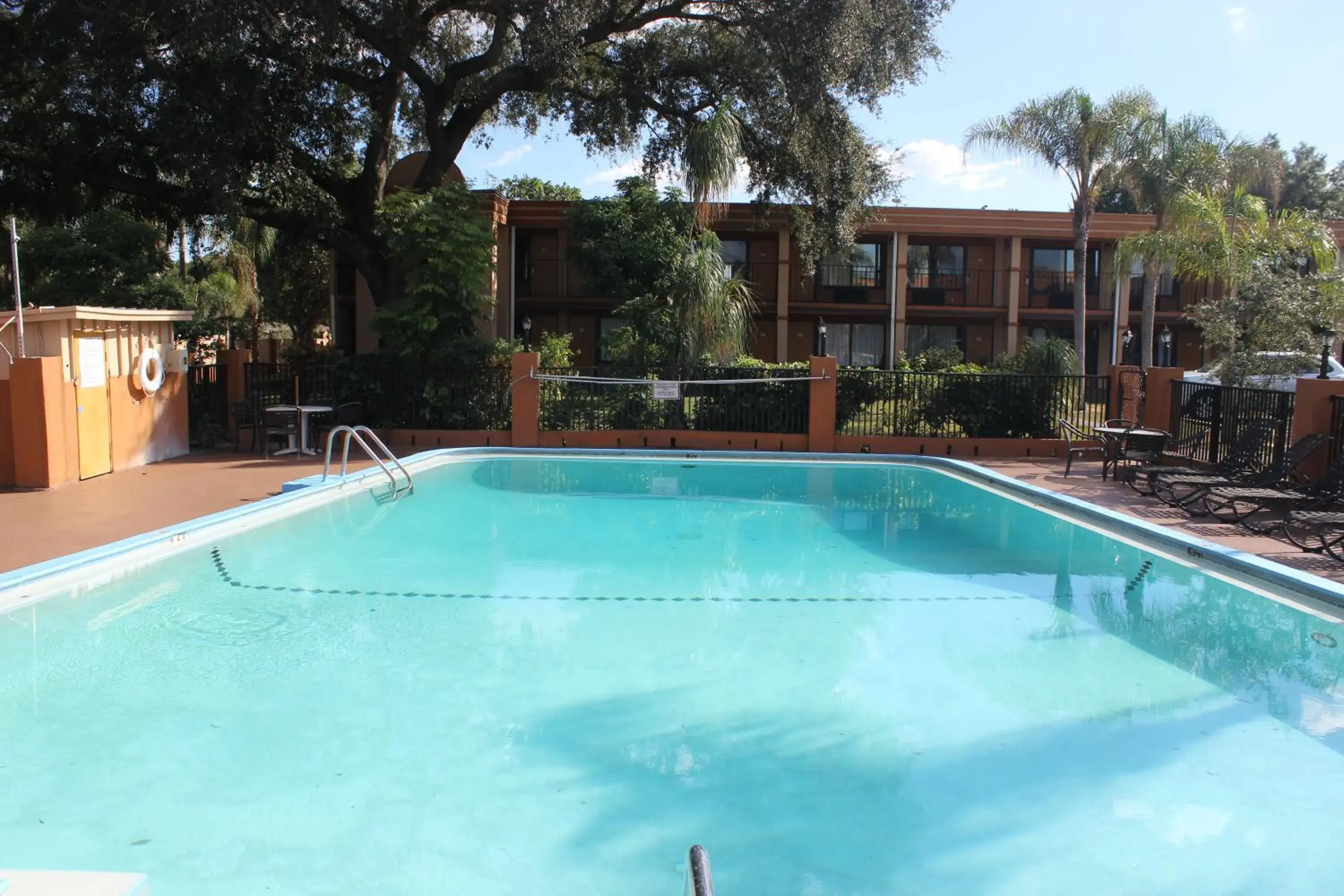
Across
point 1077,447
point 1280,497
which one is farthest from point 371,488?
point 1077,447

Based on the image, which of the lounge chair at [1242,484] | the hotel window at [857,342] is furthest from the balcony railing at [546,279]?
the lounge chair at [1242,484]

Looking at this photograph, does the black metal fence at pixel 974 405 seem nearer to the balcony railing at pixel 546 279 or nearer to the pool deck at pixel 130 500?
the pool deck at pixel 130 500

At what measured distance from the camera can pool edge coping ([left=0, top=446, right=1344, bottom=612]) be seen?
7477 mm

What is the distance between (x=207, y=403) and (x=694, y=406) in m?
8.36

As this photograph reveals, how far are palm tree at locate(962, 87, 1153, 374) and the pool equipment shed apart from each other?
1777 cm

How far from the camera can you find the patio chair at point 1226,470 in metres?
11.7

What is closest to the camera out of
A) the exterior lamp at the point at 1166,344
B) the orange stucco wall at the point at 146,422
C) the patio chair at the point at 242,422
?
the orange stucco wall at the point at 146,422

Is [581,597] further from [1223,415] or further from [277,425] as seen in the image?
[1223,415]

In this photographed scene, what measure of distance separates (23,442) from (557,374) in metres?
8.29

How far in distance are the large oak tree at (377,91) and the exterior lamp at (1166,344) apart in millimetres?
11428

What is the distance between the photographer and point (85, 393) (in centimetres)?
1238

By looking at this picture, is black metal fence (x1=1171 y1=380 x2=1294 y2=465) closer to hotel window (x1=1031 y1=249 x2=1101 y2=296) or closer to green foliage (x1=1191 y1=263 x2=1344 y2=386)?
green foliage (x1=1191 y1=263 x2=1344 y2=386)

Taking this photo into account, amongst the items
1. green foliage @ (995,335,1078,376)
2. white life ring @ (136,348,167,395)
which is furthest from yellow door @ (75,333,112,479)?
green foliage @ (995,335,1078,376)

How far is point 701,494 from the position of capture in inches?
532
